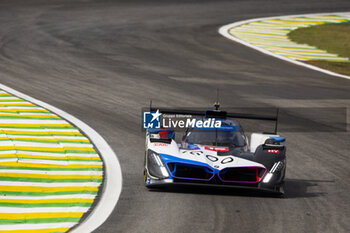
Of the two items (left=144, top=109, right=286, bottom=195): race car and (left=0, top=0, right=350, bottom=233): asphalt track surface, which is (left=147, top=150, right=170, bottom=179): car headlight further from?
(left=0, top=0, right=350, bottom=233): asphalt track surface

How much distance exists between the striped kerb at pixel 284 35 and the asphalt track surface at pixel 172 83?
1.62 metres

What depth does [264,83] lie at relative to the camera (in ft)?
82.6

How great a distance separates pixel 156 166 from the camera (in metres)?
11.9

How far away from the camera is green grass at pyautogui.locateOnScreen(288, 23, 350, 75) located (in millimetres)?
29266

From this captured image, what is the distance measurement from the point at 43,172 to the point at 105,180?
4.33 ft

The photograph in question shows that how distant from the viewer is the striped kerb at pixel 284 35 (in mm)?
31172

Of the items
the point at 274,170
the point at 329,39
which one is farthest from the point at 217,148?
the point at 329,39

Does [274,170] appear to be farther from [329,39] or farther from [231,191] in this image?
[329,39]

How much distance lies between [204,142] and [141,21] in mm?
25864

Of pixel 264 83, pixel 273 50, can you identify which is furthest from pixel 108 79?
pixel 273 50

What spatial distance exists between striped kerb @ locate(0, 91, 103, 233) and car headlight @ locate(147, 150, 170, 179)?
111cm

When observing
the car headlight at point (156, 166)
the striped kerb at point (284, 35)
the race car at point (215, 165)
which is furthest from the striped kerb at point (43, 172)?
the striped kerb at point (284, 35)

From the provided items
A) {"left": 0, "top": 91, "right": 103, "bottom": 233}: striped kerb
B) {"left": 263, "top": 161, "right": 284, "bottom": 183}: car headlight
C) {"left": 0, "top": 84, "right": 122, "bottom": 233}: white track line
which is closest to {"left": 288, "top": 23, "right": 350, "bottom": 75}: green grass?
{"left": 0, "top": 84, "right": 122, "bottom": 233}: white track line

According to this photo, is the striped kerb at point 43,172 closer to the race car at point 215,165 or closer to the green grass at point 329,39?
the race car at point 215,165
